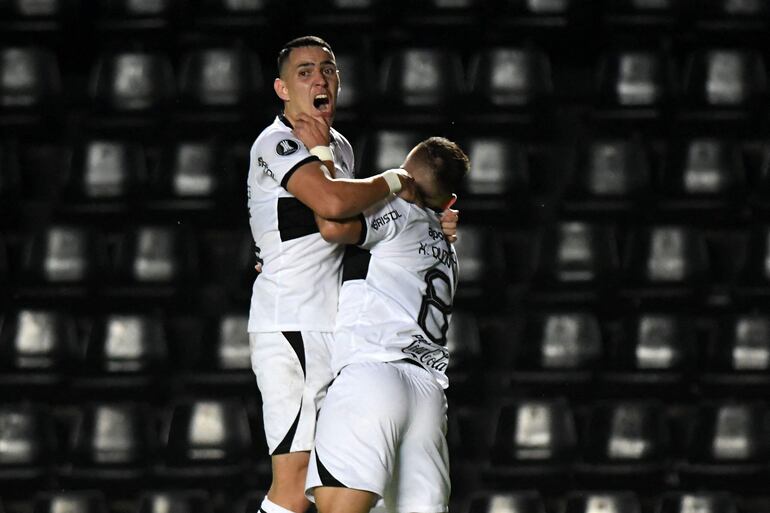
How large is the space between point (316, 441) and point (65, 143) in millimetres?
2048

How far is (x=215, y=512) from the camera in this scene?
355 cm

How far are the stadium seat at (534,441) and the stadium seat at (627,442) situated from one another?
0.07 metres

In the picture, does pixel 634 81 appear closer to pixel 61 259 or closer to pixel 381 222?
pixel 381 222

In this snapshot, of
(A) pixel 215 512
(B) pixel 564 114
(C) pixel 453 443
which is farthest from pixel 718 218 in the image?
(A) pixel 215 512

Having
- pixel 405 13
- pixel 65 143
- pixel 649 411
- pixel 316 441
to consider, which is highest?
pixel 405 13

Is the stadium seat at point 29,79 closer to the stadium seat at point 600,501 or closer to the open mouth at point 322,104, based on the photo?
the open mouth at point 322,104

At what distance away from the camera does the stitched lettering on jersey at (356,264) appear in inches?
98.5

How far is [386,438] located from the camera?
90.7 inches

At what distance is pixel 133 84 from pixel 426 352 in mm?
1929

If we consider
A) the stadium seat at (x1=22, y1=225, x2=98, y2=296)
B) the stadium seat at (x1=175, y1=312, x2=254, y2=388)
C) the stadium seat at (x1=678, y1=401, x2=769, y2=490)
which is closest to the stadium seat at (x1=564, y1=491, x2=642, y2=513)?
the stadium seat at (x1=678, y1=401, x2=769, y2=490)

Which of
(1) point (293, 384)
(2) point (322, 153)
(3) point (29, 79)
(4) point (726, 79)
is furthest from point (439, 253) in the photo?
(3) point (29, 79)

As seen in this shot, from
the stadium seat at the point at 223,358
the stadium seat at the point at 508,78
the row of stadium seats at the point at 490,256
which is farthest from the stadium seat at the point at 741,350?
the stadium seat at the point at 223,358

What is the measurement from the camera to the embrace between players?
2326 mm

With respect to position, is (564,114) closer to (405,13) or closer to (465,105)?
(465,105)
